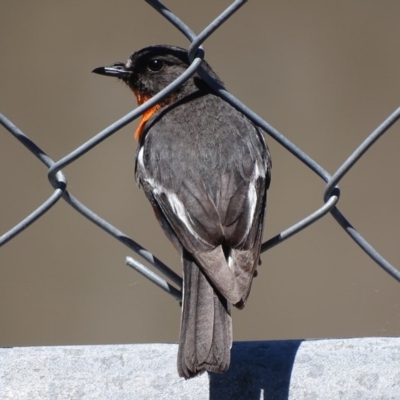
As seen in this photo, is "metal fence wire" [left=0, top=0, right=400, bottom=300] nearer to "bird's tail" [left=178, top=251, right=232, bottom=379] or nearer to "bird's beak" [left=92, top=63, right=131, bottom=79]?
"bird's tail" [left=178, top=251, right=232, bottom=379]

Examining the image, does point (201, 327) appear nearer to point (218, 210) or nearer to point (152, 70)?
point (218, 210)

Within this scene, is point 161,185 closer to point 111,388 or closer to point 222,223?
Result: point 222,223

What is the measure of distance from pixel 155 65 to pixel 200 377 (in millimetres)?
1666

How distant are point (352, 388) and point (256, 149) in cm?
107

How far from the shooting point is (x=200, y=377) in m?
1.52

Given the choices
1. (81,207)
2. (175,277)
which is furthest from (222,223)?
(81,207)

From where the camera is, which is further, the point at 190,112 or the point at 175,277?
the point at 190,112

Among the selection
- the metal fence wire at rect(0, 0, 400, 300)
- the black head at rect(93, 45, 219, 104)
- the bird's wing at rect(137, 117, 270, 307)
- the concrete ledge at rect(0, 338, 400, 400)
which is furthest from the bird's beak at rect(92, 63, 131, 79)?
the concrete ledge at rect(0, 338, 400, 400)

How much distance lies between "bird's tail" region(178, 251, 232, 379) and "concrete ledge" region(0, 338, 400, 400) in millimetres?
31

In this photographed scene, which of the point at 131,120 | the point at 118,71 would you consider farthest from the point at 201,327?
the point at 118,71

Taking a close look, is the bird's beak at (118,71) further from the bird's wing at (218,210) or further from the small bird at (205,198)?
the bird's wing at (218,210)

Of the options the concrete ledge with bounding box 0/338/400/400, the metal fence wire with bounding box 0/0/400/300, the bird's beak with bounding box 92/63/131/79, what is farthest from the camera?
the bird's beak with bounding box 92/63/131/79

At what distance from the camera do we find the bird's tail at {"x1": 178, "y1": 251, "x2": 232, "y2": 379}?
1.50 metres

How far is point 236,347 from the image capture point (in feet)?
5.17
